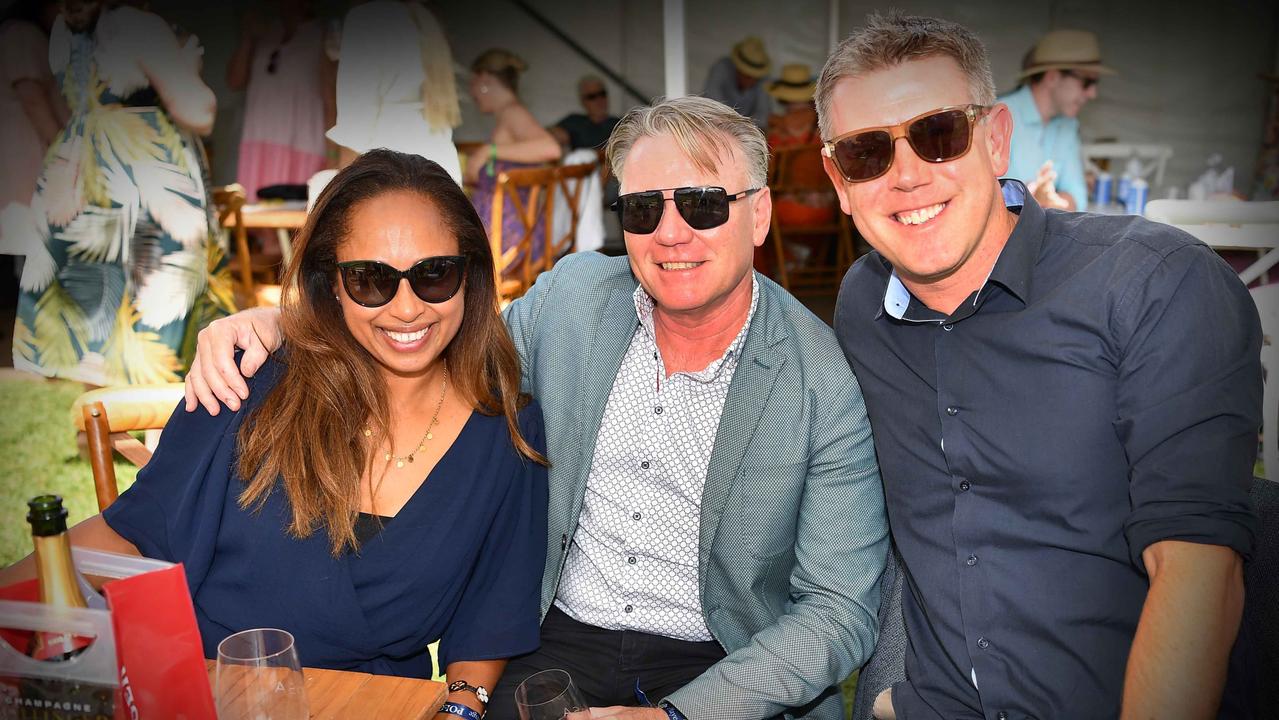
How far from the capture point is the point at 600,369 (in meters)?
2.24

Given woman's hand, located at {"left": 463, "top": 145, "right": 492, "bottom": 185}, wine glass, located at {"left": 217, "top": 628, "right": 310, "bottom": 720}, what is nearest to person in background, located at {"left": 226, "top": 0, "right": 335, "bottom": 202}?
woman's hand, located at {"left": 463, "top": 145, "right": 492, "bottom": 185}

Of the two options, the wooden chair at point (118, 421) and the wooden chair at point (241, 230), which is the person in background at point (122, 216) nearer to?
the wooden chair at point (241, 230)

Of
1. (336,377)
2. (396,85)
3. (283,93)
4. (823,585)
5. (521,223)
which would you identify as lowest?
(823,585)

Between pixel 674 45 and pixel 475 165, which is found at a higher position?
pixel 674 45

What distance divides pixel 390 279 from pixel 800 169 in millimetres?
6787

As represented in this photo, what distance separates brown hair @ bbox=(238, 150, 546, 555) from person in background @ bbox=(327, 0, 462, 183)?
2.80m

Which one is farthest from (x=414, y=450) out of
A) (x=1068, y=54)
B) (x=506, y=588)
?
(x=1068, y=54)

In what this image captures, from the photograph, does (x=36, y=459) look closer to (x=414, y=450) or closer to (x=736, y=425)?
(x=414, y=450)

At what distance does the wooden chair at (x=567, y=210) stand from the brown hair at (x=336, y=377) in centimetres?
408

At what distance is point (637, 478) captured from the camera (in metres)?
2.20

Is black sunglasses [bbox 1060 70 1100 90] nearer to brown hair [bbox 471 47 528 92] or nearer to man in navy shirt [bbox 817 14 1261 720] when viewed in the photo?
brown hair [bbox 471 47 528 92]

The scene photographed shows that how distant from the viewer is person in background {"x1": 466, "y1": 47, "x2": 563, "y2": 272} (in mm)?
6559

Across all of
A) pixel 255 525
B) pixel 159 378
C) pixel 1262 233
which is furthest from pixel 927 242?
pixel 159 378

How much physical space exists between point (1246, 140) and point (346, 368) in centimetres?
990
